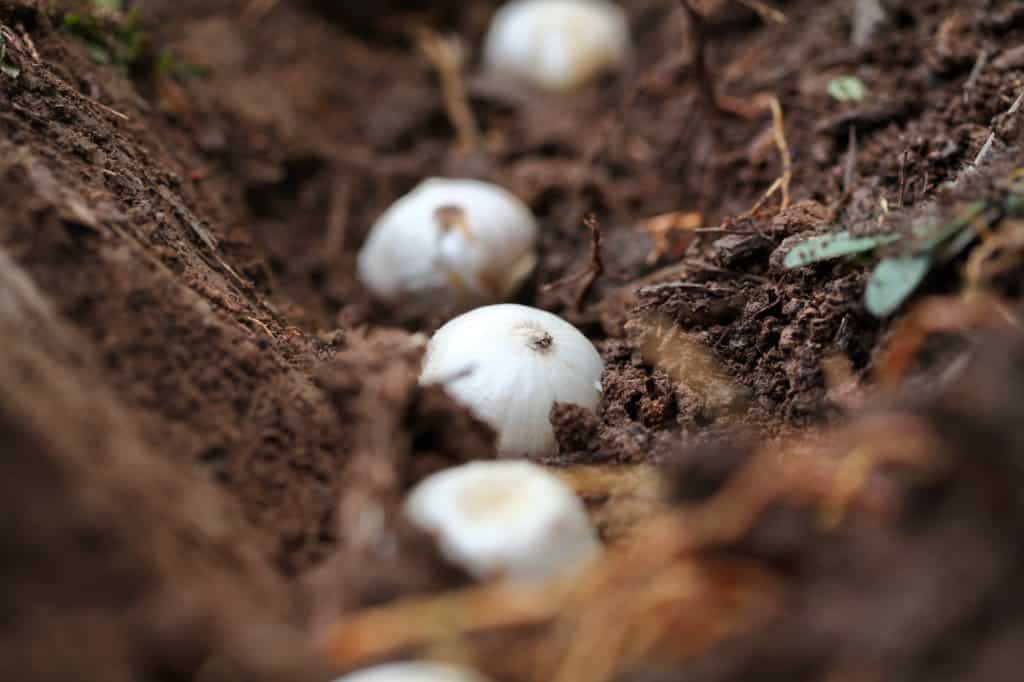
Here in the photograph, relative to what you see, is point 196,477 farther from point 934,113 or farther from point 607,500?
point 934,113

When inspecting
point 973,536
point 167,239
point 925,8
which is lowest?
point 973,536

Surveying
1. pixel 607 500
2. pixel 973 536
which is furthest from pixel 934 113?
pixel 973 536

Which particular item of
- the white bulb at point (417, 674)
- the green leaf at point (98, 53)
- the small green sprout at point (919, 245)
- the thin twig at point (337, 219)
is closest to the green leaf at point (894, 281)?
the small green sprout at point (919, 245)

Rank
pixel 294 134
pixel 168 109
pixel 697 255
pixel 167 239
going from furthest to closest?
pixel 294 134 < pixel 168 109 < pixel 697 255 < pixel 167 239

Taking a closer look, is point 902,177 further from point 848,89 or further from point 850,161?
point 848,89

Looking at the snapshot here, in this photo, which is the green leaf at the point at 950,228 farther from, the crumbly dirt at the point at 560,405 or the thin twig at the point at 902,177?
the thin twig at the point at 902,177

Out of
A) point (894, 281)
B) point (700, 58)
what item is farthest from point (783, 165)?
point (894, 281)

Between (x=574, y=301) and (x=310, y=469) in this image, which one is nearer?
(x=310, y=469)

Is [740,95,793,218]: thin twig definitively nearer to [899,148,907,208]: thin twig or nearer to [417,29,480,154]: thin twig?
[899,148,907,208]: thin twig

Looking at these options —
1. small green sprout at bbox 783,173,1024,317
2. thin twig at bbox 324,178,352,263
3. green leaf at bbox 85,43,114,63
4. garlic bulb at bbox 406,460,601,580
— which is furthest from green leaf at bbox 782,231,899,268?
green leaf at bbox 85,43,114,63
